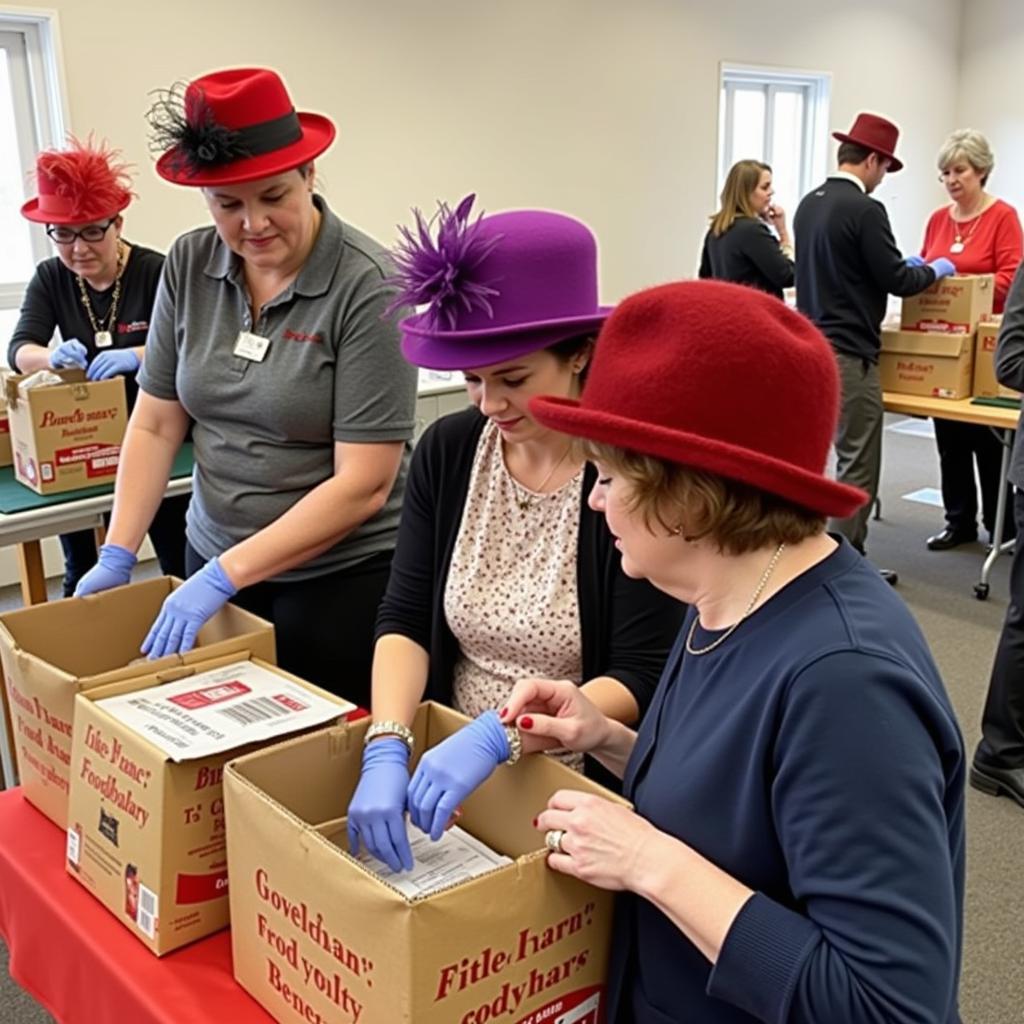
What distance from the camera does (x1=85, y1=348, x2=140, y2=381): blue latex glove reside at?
2717 mm

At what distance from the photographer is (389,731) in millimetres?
1176

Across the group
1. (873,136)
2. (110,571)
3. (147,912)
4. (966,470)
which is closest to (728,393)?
(147,912)

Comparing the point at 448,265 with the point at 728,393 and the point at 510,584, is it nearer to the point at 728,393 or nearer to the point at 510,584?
the point at 510,584

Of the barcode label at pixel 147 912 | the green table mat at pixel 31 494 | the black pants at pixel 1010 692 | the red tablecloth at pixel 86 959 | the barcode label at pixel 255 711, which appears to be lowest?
the black pants at pixel 1010 692

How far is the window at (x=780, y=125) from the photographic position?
6773mm

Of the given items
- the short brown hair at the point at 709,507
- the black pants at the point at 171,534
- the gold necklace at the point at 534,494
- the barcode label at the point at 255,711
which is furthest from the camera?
the black pants at the point at 171,534

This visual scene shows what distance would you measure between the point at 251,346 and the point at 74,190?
4.32 feet

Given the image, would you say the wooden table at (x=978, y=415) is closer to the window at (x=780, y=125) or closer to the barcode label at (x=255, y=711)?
the barcode label at (x=255, y=711)

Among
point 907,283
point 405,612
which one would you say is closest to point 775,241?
point 907,283

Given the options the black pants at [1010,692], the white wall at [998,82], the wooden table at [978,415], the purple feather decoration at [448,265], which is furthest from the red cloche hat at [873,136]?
the white wall at [998,82]

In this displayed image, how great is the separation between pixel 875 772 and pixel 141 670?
0.87 metres

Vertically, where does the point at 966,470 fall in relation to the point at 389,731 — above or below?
below

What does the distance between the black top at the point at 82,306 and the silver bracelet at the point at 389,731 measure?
1.91 metres

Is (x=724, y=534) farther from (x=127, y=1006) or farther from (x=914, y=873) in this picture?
(x=127, y=1006)
